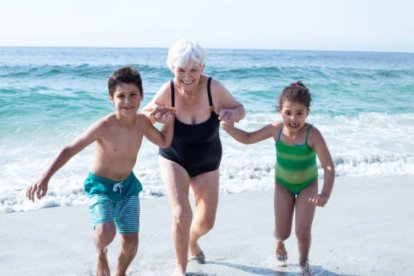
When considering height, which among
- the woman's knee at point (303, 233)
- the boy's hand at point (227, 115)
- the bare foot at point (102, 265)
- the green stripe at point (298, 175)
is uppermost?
the boy's hand at point (227, 115)

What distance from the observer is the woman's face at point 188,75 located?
368 centimetres

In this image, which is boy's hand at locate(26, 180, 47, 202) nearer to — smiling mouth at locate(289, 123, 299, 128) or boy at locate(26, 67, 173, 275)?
boy at locate(26, 67, 173, 275)

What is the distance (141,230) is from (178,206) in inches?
59.1

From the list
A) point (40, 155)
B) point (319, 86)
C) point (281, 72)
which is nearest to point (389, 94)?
point (319, 86)

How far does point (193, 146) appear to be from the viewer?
3.87 m

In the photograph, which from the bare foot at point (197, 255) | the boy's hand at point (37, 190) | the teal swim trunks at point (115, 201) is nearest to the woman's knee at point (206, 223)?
Answer: the bare foot at point (197, 255)

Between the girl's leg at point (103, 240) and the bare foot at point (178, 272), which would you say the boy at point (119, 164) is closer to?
the girl's leg at point (103, 240)

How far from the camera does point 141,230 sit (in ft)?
16.4

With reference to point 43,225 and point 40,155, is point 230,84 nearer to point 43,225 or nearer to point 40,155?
point 40,155

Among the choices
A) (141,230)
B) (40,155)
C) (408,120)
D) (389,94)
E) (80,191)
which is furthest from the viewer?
(389,94)

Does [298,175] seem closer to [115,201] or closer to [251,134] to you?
[251,134]

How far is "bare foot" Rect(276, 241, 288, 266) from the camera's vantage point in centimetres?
406

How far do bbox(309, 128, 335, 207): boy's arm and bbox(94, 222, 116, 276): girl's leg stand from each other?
139 centimetres

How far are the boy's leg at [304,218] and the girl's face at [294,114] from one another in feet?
1.57
